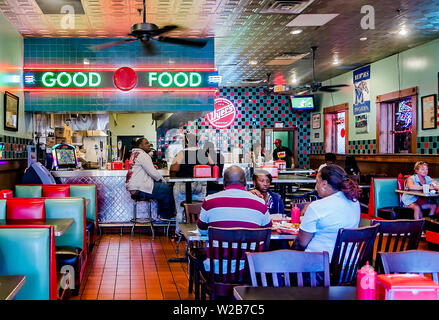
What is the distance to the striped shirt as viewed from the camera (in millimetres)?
3461

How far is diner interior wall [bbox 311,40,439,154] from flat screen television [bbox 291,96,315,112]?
2031mm

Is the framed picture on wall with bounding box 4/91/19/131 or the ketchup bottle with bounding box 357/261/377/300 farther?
the framed picture on wall with bounding box 4/91/19/131

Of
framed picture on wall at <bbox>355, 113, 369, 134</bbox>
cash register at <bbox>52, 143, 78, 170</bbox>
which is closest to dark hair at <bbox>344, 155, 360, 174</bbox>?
framed picture on wall at <bbox>355, 113, 369, 134</bbox>

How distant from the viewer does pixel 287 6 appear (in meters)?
6.56

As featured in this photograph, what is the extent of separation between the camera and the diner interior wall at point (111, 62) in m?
8.31

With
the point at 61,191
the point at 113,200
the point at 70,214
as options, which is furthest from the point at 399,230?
the point at 113,200

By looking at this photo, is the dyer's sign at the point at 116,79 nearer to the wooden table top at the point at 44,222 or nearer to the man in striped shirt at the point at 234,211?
the wooden table top at the point at 44,222

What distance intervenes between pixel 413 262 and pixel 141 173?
229 inches

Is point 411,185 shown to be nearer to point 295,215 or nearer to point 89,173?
point 295,215

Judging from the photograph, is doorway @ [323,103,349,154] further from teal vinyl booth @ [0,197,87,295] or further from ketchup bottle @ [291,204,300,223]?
teal vinyl booth @ [0,197,87,295]

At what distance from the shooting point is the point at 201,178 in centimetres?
704
